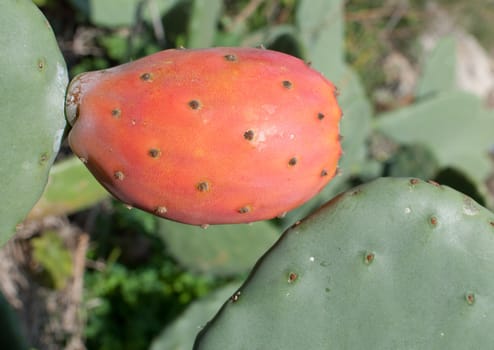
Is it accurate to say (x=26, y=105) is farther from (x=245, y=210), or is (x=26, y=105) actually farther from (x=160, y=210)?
(x=245, y=210)

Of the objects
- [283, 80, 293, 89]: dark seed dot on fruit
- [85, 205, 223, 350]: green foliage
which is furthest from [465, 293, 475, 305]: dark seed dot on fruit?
[85, 205, 223, 350]: green foliage

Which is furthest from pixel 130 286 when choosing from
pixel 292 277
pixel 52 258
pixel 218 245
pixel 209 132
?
pixel 209 132

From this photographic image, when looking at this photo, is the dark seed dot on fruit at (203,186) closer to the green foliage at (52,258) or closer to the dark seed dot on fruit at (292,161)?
the dark seed dot on fruit at (292,161)

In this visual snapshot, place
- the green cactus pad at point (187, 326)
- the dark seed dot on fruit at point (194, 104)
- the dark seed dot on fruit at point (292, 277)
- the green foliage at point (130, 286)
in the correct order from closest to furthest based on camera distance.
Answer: the dark seed dot on fruit at point (194, 104) → the dark seed dot on fruit at point (292, 277) → the green cactus pad at point (187, 326) → the green foliage at point (130, 286)

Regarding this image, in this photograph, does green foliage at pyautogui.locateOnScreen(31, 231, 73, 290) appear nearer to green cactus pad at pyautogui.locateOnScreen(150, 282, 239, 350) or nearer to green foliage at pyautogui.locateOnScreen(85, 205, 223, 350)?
green foliage at pyautogui.locateOnScreen(85, 205, 223, 350)

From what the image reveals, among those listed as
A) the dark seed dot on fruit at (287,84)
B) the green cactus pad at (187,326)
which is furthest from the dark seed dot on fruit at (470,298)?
the green cactus pad at (187,326)
